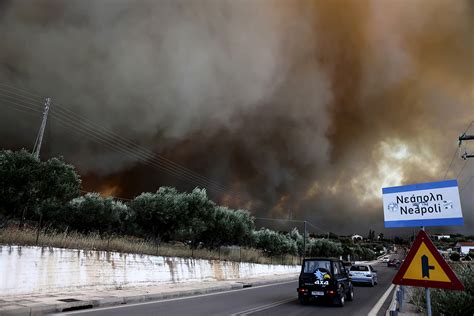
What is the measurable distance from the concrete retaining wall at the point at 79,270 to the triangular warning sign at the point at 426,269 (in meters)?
12.6

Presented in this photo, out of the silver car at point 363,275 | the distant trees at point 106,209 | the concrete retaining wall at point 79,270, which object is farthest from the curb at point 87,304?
the silver car at point 363,275

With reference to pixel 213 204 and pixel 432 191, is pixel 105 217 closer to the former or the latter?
pixel 213 204

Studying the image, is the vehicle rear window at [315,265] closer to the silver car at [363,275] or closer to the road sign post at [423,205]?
the road sign post at [423,205]

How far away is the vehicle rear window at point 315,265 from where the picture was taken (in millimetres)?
14062

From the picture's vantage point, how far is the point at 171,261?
21.1 metres

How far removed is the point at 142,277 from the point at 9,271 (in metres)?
7.45

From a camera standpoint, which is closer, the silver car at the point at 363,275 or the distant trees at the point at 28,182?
the distant trees at the point at 28,182

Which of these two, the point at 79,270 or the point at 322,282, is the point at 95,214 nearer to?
the point at 79,270

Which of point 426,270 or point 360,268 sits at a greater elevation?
point 426,270

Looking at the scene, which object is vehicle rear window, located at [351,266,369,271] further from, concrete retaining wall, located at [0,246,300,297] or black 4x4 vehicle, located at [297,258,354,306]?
black 4x4 vehicle, located at [297,258,354,306]

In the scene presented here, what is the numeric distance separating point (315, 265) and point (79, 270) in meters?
10.2

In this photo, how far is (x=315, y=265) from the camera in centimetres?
1430

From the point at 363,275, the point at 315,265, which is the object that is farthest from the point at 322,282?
the point at 363,275

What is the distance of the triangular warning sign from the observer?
16.6 ft
